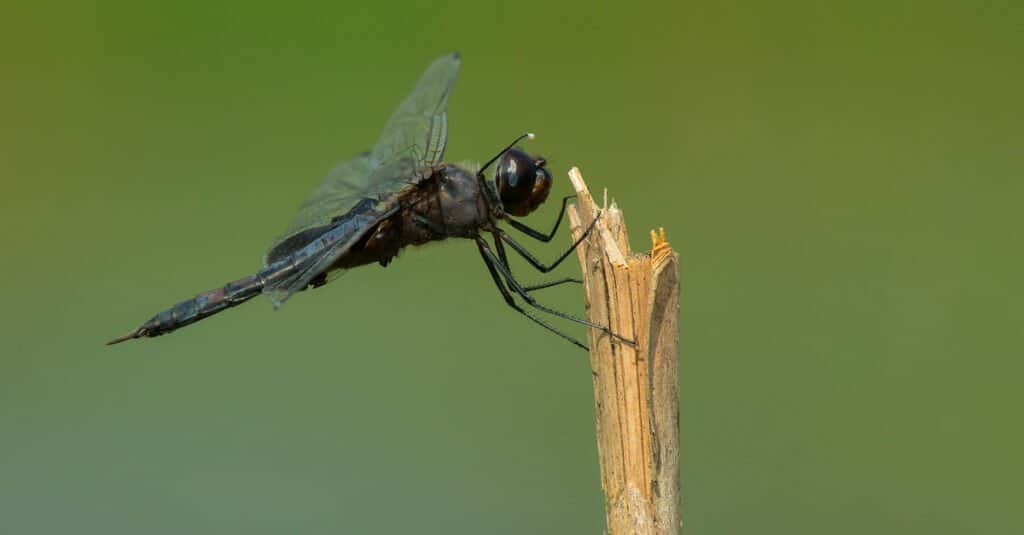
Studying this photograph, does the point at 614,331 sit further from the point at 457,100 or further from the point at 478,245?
the point at 457,100

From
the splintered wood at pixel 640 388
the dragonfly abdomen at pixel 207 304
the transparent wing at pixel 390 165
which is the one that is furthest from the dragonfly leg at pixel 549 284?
the splintered wood at pixel 640 388

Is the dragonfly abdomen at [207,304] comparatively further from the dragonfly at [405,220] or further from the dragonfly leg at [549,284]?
the dragonfly leg at [549,284]

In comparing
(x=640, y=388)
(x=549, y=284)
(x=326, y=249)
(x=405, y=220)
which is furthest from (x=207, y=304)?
(x=640, y=388)

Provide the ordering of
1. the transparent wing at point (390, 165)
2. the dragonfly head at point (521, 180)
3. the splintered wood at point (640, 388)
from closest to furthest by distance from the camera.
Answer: the splintered wood at point (640, 388)
the dragonfly head at point (521, 180)
the transparent wing at point (390, 165)

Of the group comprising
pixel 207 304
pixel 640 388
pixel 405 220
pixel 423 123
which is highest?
pixel 423 123

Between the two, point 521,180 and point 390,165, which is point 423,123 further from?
point 521,180

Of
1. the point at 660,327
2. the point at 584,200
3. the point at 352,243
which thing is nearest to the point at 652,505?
the point at 660,327

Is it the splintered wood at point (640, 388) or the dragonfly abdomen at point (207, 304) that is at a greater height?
the dragonfly abdomen at point (207, 304)

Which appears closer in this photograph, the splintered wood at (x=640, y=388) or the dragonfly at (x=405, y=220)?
the splintered wood at (x=640, y=388)
